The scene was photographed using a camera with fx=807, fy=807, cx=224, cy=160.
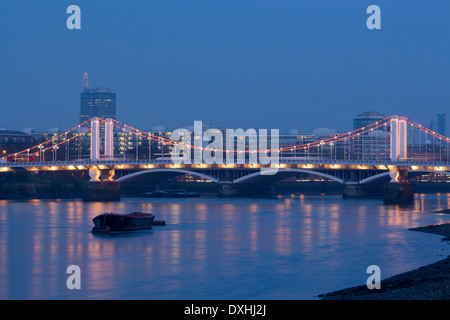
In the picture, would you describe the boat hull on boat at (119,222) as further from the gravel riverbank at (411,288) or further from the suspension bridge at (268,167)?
the suspension bridge at (268,167)

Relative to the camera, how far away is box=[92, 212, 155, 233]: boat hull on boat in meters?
38.5

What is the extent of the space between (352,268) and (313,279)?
261 centimetres

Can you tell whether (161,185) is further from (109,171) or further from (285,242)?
(285,242)

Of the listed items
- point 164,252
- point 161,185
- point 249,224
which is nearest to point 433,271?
point 164,252

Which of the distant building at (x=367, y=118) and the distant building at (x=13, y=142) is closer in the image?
the distant building at (x=13, y=142)

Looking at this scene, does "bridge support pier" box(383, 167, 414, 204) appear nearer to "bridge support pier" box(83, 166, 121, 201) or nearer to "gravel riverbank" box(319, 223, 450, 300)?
"bridge support pier" box(83, 166, 121, 201)

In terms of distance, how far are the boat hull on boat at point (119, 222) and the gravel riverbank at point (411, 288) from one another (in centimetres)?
1911

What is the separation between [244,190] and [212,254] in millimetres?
48698

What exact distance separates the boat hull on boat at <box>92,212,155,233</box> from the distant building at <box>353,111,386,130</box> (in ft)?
429

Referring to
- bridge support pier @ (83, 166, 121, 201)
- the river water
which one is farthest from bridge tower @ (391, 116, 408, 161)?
bridge support pier @ (83, 166, 121, 201)

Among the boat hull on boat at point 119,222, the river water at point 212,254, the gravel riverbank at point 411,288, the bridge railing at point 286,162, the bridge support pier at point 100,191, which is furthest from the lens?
the bridge support pier at point 100,191

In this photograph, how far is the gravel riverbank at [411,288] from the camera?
17.0m

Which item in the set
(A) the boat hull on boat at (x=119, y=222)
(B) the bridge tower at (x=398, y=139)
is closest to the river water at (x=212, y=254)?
(A) the boat hull on boat at (x=119, y=222)

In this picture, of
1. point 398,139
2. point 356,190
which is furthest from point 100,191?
point 398,139
